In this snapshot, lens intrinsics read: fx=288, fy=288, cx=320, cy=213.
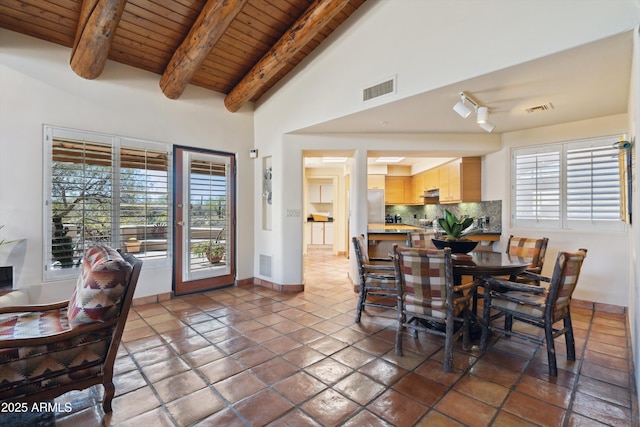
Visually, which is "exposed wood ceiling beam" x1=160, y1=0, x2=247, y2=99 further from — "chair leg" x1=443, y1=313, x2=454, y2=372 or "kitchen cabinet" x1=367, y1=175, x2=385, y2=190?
"kitchen cabinet" x1=367, y1=175, x2=385, y2=190

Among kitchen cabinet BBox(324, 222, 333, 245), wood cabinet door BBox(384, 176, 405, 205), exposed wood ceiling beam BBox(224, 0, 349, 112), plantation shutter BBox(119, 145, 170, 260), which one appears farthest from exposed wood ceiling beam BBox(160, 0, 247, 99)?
kitchen cabinet BBox(324, 222, 333, 245)

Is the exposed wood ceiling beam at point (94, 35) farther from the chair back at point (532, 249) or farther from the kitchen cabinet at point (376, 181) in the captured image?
the kitchen cabinet at point (376, 181)

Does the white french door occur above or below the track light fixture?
below

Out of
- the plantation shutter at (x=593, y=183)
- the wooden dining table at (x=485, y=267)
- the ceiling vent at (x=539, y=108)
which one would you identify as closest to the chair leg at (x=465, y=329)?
the wooden dining table at (x=485, y=267)

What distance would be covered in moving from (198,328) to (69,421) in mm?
1342

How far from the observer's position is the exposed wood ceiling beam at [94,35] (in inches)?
102

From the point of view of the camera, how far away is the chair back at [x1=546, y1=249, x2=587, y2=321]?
2.15m

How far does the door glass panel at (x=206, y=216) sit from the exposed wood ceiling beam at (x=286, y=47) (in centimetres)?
104

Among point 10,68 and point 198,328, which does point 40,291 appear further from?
point 10,68

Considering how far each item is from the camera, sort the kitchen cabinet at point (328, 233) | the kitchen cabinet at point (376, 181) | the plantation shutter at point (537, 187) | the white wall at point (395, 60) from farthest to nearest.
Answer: the kitchen cabinet at point (328, 233)
the kitchen cabinet at point (376, 181)
the plantation shutter at point (537, 187)
the white wall at point (395, 60)

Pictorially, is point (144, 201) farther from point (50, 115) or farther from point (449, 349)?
point (449, 349)

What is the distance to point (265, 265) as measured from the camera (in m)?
4.71

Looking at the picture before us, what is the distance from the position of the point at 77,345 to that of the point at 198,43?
9.65 feet

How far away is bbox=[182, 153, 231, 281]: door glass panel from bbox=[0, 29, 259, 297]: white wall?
303 millimetres
